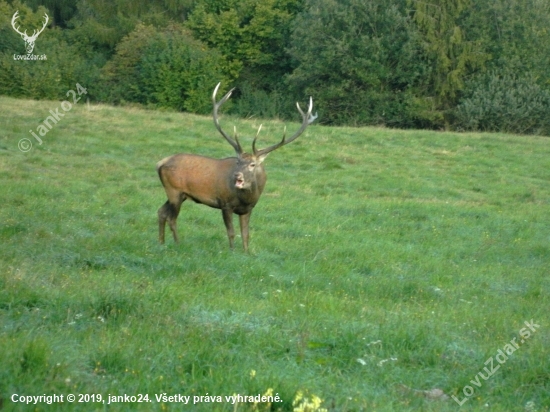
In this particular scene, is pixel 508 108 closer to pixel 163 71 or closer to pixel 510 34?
pixel 510 34

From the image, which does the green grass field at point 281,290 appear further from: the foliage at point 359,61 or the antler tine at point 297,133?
the foliage at point 359,61

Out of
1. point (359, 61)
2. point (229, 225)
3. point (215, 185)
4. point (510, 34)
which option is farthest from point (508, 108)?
point (229, 225)

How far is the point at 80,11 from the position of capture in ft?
173

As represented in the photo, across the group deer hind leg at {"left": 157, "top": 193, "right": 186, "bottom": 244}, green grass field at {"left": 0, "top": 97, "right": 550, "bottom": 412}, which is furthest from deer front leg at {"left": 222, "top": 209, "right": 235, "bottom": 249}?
deer hind leg at {"left": 157, "top": 193, "right": 186, "bottom": 244}

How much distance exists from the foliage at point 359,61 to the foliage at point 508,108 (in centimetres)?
354

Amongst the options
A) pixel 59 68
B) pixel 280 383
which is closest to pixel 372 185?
pixel 280 383

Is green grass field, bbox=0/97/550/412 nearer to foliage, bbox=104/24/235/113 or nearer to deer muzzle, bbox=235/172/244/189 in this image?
deer muzzle, bbox=235/172/244/189

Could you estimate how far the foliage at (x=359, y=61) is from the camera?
148 ft

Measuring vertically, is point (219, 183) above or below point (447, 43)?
below

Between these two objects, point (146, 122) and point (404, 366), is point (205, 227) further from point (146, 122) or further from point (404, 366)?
point (146, 122)

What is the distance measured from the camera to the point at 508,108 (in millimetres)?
42312

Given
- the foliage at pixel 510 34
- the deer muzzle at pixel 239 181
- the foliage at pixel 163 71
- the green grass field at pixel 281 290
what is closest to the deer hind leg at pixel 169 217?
the green grass field at pixel 281 290

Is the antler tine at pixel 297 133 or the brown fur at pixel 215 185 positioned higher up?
the antler tine at pixel 297 133

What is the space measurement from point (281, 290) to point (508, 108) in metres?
35.3
